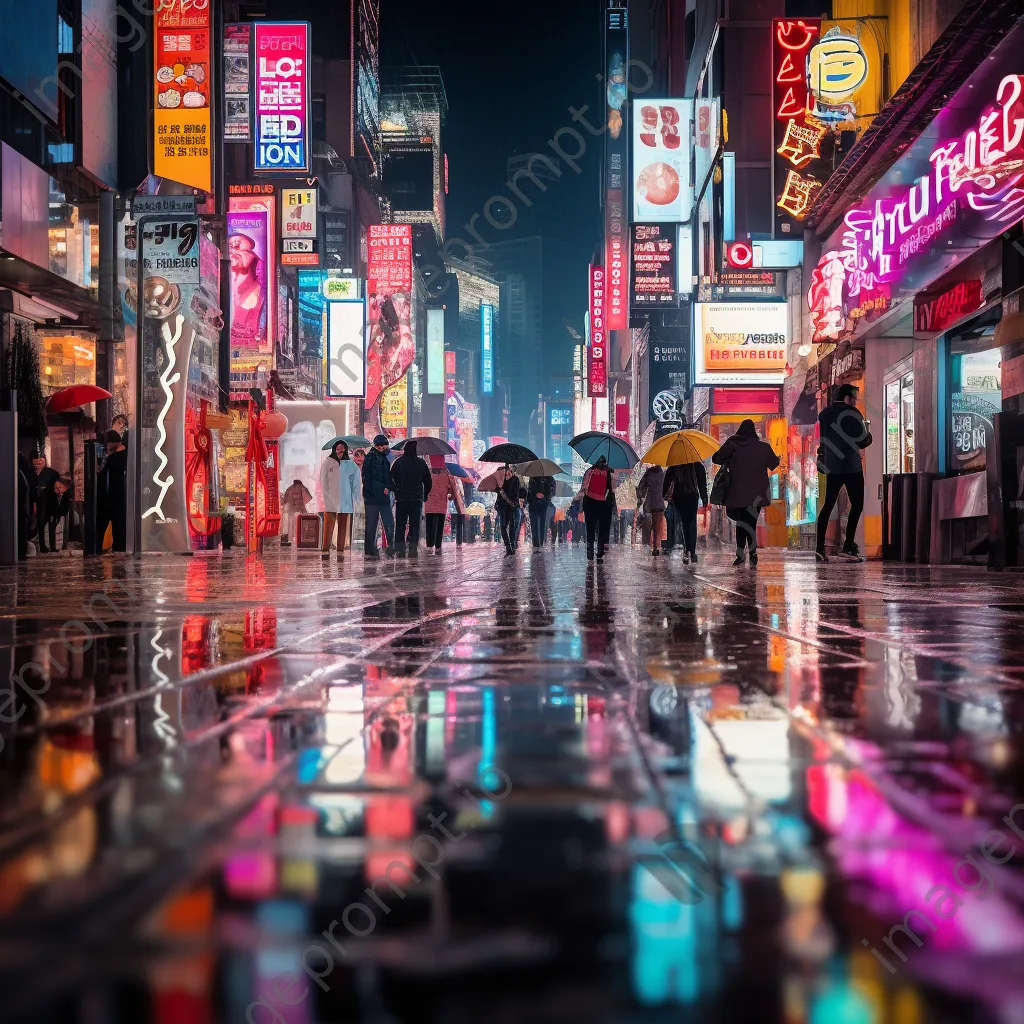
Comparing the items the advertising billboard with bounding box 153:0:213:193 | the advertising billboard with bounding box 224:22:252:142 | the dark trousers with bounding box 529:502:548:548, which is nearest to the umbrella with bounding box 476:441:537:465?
the dark trousers with bounding box 529:502:548:548

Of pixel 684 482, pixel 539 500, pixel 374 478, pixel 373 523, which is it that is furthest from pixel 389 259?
pixel 684 482

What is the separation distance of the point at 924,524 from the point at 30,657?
43.0 feet

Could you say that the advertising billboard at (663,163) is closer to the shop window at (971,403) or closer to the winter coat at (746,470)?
the shop window at (971,403)

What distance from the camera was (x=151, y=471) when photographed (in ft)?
61.2

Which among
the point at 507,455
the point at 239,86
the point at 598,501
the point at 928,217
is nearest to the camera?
the point at 928,217

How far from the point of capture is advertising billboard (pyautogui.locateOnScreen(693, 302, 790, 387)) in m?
32.5

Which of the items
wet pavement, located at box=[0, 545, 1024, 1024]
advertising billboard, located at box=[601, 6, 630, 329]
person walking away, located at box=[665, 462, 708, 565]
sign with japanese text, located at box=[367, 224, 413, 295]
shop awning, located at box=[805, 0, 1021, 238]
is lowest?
wet pavement, located at box=[0, 545, 1024, 1024]

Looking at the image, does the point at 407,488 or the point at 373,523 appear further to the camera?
the point at 407,488

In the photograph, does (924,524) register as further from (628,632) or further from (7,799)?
(7,799)

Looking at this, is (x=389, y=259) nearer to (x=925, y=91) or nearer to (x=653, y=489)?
(x=653, y=489)

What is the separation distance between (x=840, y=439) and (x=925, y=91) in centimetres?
519

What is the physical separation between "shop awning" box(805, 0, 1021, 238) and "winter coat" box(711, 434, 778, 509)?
5409mm

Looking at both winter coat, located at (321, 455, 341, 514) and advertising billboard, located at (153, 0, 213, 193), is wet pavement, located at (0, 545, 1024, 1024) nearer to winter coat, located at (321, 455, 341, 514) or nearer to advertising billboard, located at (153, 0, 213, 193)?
winter coat, located at (321, 455, 341, 514)

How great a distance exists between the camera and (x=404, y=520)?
20.5 m
